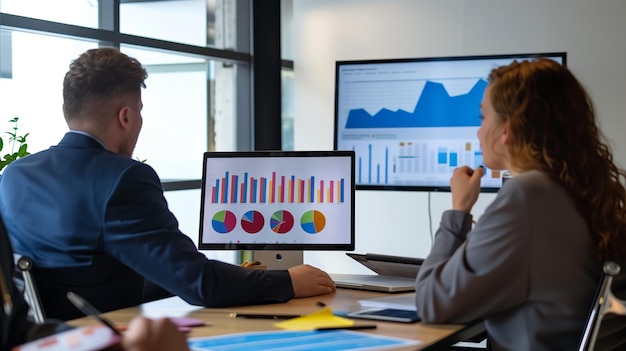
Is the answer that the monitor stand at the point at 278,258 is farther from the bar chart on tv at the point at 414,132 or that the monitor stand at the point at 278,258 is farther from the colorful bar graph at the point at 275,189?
the bar chart on tv at the point at 414,132

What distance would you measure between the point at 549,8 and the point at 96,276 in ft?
13.5

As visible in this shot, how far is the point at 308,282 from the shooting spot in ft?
8.35

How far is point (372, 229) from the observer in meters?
6.09

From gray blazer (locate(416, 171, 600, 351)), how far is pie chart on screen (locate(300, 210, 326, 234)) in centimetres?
85

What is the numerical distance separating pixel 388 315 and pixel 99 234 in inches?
31.0

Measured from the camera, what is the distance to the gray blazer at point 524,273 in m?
1.99

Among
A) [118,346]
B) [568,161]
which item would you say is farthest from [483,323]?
[118,346]

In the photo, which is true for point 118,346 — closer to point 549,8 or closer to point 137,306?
point 137,306

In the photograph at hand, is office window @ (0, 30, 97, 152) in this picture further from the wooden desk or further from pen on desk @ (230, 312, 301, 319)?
pen on desk @ (230, 312, 301, 319)

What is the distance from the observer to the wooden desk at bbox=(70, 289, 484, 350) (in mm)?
2014

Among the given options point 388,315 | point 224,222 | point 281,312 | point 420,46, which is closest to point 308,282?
point 281,312

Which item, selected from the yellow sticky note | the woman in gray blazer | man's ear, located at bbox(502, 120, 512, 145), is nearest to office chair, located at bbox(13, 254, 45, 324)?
the yellow sticky note

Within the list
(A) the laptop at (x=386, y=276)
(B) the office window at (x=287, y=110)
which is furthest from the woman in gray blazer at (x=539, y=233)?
(B) the office window at (x=287, y=110)

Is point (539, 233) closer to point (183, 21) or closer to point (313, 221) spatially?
point (313, 221)
